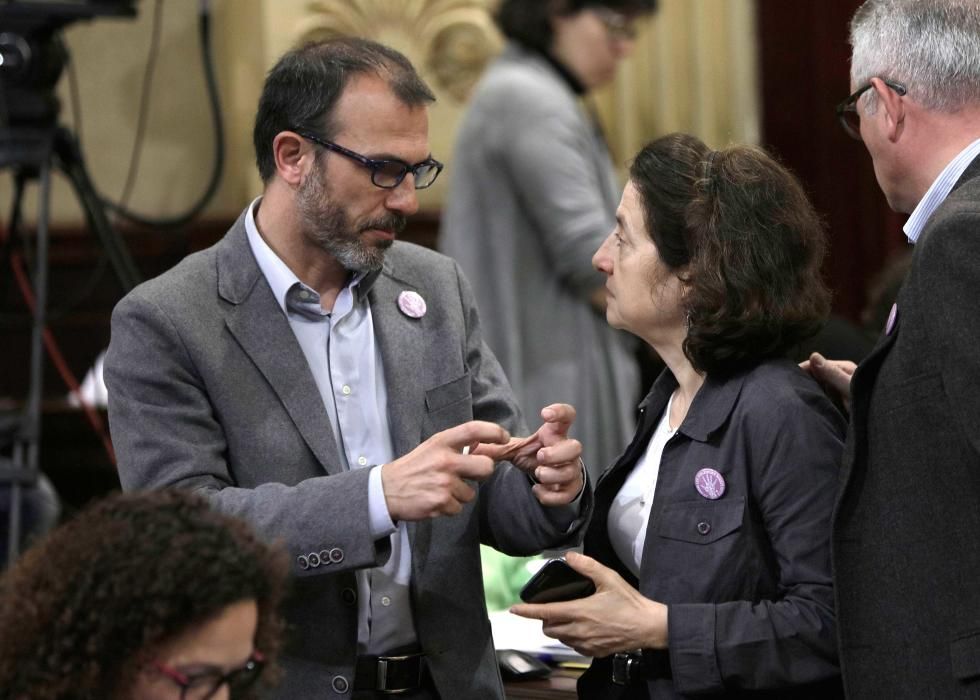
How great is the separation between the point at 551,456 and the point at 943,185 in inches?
23.1

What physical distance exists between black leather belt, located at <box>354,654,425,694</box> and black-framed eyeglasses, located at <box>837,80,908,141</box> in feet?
2.92

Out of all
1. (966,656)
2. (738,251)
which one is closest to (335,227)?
(738,251)

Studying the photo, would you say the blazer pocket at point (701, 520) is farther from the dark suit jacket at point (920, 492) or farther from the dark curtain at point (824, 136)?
the dark curtain at point (824, 136)

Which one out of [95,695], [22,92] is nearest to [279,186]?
[95,695]

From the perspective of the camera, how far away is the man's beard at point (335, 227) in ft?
6.69

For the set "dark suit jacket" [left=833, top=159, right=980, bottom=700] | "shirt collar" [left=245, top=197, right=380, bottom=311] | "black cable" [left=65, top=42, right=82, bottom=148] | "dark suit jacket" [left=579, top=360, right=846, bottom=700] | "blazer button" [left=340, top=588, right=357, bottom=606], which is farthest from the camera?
"black cable" [left=65, top=42, right=82, bottom=148]

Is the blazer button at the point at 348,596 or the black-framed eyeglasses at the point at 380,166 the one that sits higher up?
the black-framed eyeglasses at the point at 380,166

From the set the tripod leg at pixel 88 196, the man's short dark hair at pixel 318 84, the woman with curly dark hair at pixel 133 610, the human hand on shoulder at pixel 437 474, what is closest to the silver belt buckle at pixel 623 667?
the human hand on shoulder at pixel 437 474

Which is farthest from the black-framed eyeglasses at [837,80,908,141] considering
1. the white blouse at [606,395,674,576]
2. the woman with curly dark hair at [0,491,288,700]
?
the woman with curly dark hair at [0,491,288,700]

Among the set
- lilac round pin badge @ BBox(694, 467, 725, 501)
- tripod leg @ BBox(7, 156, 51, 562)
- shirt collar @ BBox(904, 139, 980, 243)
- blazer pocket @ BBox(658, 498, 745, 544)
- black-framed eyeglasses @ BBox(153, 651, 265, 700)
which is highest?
shirt collar @ BBox(904, 139, 980, 243)

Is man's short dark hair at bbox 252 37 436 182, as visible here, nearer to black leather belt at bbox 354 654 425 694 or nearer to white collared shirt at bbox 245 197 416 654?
white collared shirt at bbox 245 197 416 654

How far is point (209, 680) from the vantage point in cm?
138

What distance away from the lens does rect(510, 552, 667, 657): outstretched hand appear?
1.86 m

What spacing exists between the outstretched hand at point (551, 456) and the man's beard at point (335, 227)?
305 mm
